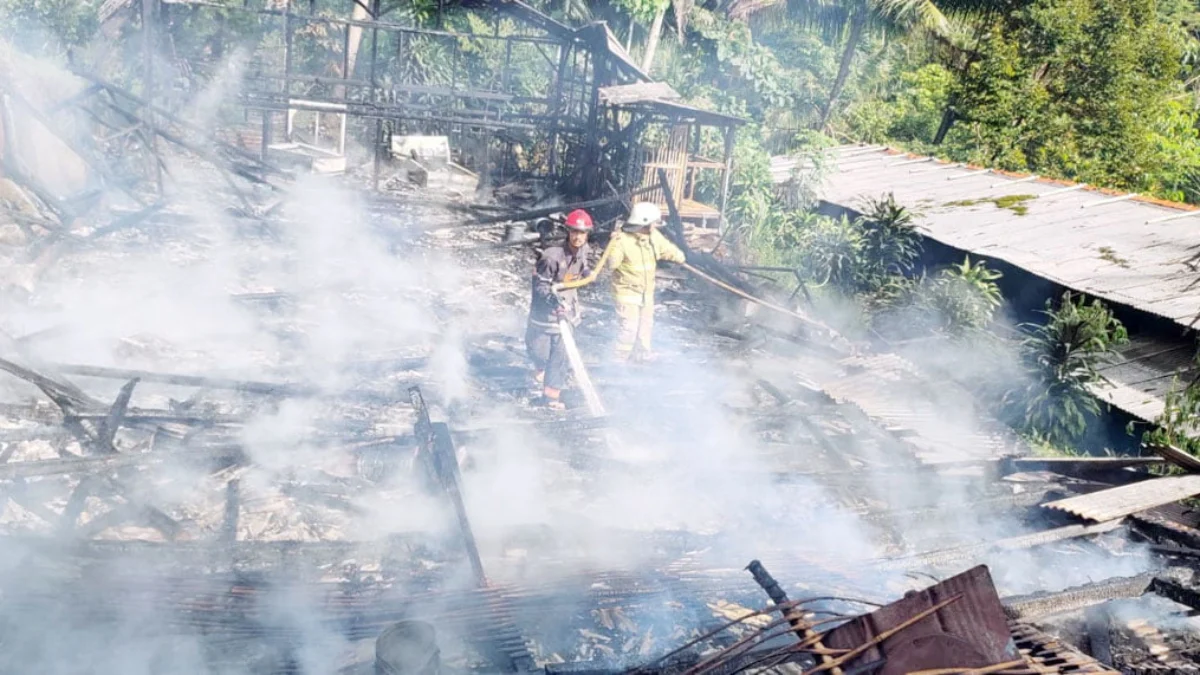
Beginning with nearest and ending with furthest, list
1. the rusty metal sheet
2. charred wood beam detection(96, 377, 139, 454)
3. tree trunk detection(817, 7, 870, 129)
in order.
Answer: the rusty metal sheet, charred wood beam detection(96, 377, 139, 454), tree trunk detection(817, 7, 870, 129)

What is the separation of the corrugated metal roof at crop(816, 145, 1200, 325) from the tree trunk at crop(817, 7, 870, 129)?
7.33 metres

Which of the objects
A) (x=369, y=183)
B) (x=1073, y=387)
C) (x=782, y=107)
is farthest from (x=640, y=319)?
(x=782, y=107)

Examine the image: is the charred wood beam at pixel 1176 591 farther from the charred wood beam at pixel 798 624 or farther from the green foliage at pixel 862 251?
the green foliage at pixel 862 251

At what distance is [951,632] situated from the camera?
2.24m

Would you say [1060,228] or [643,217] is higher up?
[1060,228]

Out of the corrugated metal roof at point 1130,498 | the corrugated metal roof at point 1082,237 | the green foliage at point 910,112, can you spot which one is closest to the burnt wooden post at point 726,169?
the corrugated metal roof at point 1082,237

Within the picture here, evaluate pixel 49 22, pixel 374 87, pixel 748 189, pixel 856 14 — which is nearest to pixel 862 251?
pixel 748 189

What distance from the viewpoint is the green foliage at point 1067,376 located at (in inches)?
340

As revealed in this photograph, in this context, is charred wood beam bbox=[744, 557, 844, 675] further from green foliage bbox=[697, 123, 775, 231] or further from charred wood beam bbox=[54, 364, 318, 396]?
green foliage bbox=[697, 123, 775, 231]

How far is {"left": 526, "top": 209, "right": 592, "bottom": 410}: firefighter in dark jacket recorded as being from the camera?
768 centimetres

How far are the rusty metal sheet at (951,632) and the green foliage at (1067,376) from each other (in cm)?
737

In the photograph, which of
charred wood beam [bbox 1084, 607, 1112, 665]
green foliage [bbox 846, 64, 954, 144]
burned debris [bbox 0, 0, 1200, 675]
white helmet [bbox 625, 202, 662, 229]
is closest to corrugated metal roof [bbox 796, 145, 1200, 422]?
burned debris [bbox 0, 0, 1200, 675]

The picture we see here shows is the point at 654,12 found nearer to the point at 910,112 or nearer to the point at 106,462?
the point at 910,112

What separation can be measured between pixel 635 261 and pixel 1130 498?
448 centimetres
